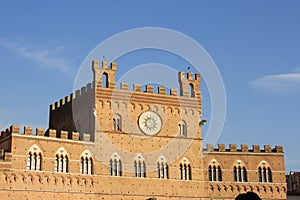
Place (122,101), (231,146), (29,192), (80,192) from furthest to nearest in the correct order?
(231,146)
(122,101)
(80,192)
(29,192)

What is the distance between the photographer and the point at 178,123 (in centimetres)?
3962

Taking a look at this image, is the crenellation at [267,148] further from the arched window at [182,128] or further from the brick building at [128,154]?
the arched window at [182,128]

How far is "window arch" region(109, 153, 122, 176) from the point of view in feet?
119

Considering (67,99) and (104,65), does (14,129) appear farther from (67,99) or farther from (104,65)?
(104,65)

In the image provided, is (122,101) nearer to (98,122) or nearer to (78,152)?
(98,122)

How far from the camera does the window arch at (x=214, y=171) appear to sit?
130 ft

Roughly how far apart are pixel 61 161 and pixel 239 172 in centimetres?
1535

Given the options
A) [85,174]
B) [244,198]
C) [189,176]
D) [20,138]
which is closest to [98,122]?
[85,174]

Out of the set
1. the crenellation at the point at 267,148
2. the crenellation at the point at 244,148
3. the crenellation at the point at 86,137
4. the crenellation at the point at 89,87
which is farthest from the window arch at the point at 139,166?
the crenellation at the point at 267,148

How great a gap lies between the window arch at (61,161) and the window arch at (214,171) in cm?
1234

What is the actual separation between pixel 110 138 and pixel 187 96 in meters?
8.07

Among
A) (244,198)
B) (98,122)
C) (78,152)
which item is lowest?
(244,198)

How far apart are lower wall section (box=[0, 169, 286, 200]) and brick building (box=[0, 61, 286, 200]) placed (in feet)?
0.22

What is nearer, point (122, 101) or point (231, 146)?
point (122, 101)
